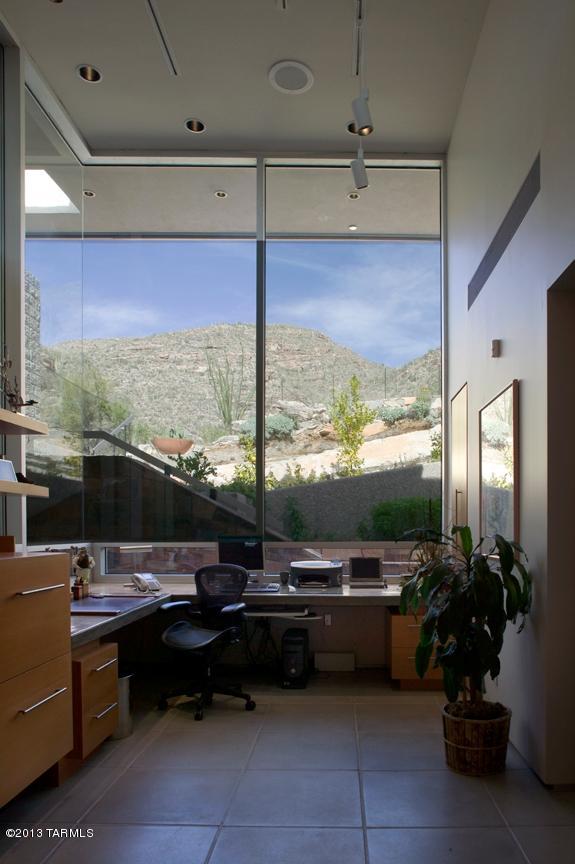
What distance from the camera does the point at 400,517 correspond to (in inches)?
240

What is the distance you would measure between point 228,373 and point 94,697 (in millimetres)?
3273

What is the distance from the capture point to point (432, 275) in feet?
20.7

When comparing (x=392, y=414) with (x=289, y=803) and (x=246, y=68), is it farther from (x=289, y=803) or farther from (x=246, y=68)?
(x=289, y=803)

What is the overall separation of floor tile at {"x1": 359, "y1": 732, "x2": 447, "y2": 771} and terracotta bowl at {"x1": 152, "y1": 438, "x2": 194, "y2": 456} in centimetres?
296

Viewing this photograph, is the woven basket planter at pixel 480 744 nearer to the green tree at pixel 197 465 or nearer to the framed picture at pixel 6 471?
the framed picture at pixel 6 471

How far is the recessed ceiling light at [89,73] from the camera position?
5.07m

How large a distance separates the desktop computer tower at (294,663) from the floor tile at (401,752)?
1115mm

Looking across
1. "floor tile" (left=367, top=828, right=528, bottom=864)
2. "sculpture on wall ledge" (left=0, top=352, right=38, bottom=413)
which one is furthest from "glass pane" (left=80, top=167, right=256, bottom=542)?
"floor tile" (left=367, top=828, right=528, bottom=864)

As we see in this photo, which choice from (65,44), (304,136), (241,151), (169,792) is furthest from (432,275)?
(169,792)

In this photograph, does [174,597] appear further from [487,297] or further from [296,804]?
[487,297]

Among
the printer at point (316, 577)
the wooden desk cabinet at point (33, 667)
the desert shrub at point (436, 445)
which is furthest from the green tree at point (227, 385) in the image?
the wooden desk cabinet at point (33, 667)

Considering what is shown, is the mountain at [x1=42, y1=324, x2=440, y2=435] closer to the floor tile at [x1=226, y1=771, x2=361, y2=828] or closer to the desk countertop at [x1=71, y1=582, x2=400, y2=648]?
the desk countertop at [x1=71, y1=582, x2=400, y2=648]

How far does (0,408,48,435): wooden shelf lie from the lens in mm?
3289

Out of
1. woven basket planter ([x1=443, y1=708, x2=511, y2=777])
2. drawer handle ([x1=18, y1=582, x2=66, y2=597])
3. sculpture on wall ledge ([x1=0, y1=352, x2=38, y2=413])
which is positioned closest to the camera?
drawer handle ([x1=18, y1=582, x2=66, y2=597])
